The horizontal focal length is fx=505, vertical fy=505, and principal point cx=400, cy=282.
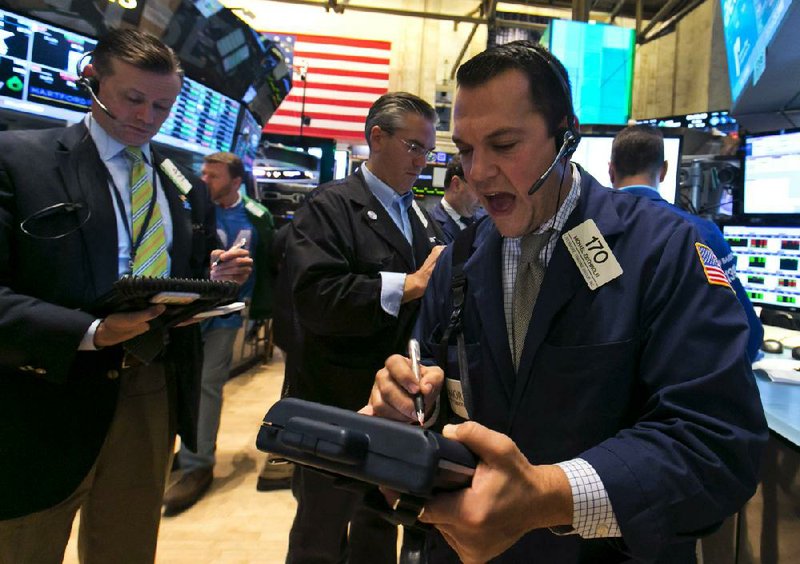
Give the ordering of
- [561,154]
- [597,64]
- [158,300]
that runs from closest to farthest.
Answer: [561,154] < [158,300] < [597,64]

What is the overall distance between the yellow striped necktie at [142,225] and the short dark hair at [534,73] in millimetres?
1069

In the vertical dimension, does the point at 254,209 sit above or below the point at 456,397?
above

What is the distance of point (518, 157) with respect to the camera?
1007mm

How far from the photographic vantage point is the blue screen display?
230 cm

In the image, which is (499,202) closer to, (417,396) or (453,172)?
(417,396)

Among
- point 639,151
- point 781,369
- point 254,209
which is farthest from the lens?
point 254,209

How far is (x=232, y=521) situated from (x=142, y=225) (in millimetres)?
2031

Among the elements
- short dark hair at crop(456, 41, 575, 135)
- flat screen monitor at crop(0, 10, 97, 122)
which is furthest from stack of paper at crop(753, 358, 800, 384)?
flat screen monitor at crop(0, 10, 97, 122)

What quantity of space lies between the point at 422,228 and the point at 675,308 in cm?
147

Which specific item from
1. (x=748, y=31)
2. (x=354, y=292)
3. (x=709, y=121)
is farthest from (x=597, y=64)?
(x=354, y=292)

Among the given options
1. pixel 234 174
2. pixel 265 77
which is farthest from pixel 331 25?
pixel 234 174

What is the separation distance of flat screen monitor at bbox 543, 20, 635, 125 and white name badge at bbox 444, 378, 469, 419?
5.46 m

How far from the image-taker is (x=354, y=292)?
1.77 m

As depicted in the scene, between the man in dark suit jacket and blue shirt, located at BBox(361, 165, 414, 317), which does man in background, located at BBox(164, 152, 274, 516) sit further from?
the man in dark suit jacket
